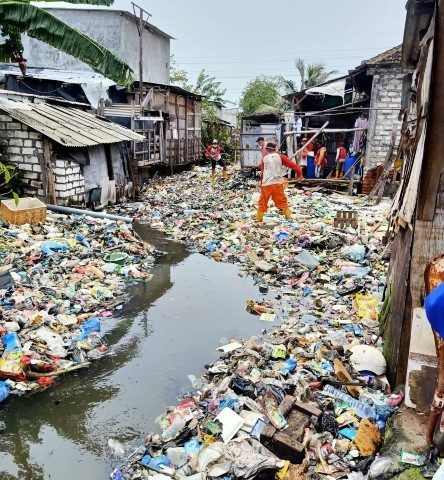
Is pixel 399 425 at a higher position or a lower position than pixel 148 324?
higher

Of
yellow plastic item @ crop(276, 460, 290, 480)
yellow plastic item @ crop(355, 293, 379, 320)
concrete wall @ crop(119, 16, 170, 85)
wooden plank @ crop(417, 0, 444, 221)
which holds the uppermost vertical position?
concrete wall @ crop(119, 16, 170, 85)

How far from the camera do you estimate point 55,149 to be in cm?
996

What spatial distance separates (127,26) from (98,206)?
1067 centimetres

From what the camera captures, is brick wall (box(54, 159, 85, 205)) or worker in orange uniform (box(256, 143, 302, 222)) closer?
worker in orange uniform (box(256, 143, 302, 222))

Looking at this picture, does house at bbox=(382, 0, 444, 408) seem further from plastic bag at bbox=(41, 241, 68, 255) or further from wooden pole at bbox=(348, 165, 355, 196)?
wooden pole at bbox=(348, 165, 355, 196)

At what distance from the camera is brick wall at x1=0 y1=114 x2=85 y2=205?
31.5 ft

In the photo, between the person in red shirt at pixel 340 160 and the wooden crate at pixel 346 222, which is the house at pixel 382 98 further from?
the wooden crate at pixel 346 222

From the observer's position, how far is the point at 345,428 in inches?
127

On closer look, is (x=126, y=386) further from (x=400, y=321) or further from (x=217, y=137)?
(x=217, y=137)

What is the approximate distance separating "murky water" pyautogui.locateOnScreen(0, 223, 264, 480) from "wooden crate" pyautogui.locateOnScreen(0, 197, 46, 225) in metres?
2.79

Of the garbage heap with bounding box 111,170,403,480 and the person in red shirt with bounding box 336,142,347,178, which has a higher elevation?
the person in red shirt with bounding box 336,142,347,178

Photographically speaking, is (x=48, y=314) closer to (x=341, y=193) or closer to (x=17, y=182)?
(x=17, y=182)

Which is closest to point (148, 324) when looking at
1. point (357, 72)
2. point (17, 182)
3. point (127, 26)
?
point (17, 182)

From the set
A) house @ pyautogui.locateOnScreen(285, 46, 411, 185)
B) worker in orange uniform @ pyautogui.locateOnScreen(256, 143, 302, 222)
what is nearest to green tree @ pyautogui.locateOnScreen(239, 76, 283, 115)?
house @ pyautogui.locateOnScreen(285, 46, 411, 185)
